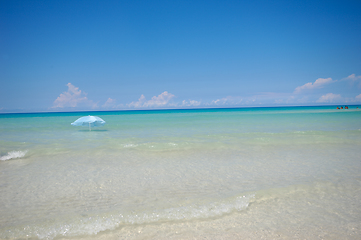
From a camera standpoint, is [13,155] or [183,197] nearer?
[183,197]

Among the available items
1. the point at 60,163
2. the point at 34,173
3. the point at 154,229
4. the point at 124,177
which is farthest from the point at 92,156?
the point at 154,229

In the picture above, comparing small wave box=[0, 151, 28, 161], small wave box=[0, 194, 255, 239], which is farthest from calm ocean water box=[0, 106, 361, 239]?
small wave box=[0, 151, 28, 161]

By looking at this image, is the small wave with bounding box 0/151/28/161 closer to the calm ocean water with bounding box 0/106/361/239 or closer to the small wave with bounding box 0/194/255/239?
the calm ocean water with bounding box 0/106/361/239

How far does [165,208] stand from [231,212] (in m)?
1.48

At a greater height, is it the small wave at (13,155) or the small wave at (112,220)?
the small wave at (13,155)

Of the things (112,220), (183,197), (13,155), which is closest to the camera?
(112,220)

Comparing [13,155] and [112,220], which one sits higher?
[13,155]

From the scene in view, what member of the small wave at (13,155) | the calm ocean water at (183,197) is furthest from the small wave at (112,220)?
the small wave at (13,155)

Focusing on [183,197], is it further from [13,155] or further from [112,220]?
[13,155]

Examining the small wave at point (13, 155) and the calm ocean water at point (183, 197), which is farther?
the small wave at point (13, 155)

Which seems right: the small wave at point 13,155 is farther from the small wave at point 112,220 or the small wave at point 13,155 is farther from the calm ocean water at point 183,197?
the small wave at point 112,220

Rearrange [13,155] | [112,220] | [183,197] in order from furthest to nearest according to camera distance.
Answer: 1. [13,155]
2. [183,197]
3. [112,220]

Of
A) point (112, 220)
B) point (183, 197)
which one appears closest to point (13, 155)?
point (112, 220)

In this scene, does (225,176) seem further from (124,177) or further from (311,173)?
(124,177)
